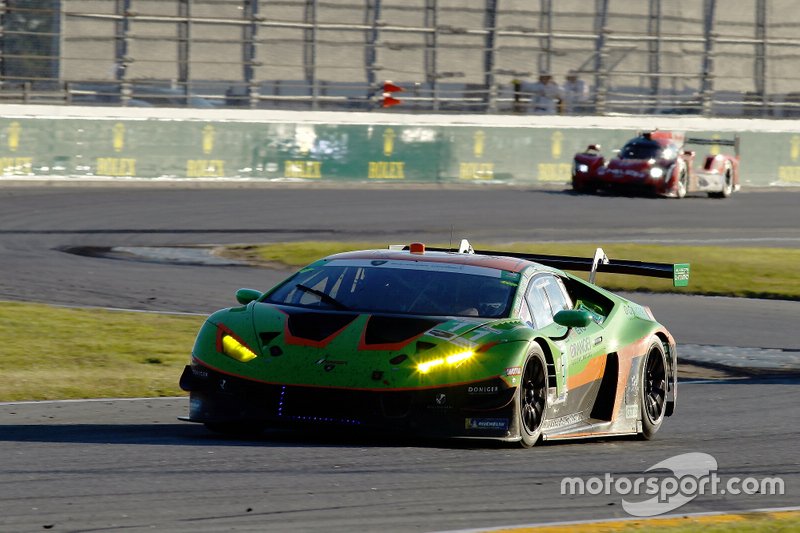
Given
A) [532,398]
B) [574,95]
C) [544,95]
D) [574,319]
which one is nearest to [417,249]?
[574,319]

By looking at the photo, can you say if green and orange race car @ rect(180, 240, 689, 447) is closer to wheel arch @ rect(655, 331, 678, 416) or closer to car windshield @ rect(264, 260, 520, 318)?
car windshield @ rect(264, 260, 520, 318)

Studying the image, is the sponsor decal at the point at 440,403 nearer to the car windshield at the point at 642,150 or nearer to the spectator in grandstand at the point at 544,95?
the car windshield at the point at 642,150

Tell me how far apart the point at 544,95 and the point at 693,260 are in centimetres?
1442

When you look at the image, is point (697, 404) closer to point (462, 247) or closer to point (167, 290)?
point (462, 247)

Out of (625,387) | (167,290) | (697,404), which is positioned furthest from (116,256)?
(625,387)

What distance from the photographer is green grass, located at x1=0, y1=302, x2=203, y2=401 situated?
1072 centimetres

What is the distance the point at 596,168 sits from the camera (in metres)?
32.3

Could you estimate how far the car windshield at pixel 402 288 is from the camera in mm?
8227

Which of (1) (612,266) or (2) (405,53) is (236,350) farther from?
(2) (405,53)

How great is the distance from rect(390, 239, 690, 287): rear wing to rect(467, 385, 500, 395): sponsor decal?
6.59 feet

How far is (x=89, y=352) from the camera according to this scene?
40.0 ft

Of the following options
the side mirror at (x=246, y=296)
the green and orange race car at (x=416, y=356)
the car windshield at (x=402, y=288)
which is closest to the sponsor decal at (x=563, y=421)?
the green and orange race car at (x=416, y=356)

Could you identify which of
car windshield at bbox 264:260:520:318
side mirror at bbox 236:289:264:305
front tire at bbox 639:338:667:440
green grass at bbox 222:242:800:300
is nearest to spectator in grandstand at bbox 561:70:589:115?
green grass at bbox 222:242:800:300

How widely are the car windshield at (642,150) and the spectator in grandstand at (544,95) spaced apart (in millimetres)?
3073
